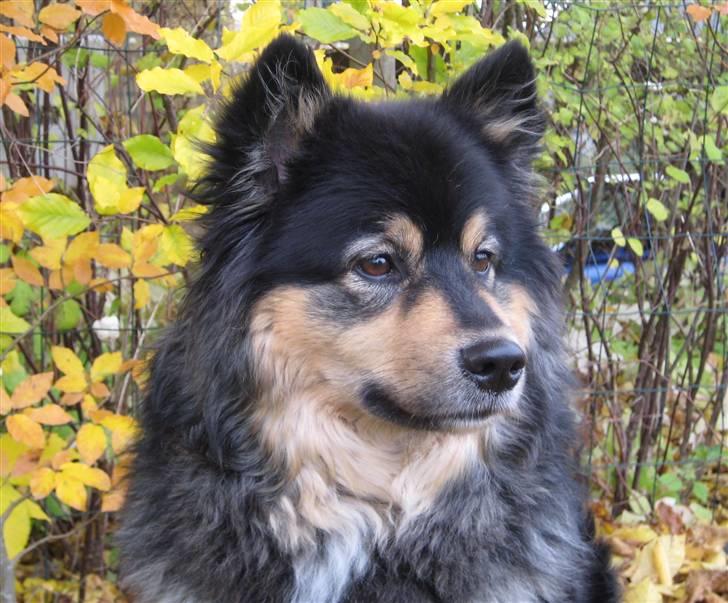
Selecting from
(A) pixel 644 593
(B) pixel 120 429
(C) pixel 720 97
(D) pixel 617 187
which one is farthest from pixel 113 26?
(A) pixel 644 593

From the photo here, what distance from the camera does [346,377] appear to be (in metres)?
2.32

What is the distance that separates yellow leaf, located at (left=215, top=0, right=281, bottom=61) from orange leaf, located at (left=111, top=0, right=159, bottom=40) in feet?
0.65

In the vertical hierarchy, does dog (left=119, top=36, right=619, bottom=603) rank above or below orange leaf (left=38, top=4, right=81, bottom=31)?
below

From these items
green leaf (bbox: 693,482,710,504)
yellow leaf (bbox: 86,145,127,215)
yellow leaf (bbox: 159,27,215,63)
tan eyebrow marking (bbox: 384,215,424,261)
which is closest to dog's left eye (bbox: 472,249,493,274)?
tan eyebrow marking (bbox: 384,215,424,261)

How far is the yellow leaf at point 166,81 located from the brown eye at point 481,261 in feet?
3.03

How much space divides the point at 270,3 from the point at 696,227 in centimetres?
280

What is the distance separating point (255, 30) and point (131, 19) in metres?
0.35

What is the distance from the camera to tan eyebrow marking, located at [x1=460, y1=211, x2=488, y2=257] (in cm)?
240

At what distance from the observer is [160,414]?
2.50 meters

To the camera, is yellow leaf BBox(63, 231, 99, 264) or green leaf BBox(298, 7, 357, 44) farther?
yellow leaf BBox(63, 231, 99, 264)

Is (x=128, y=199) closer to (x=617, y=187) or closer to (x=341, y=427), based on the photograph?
(x=341, y=427)

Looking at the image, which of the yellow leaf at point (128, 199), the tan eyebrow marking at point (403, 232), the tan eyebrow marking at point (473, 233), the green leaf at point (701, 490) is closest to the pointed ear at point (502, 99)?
the tan eyebrow marking at point (473, 233)

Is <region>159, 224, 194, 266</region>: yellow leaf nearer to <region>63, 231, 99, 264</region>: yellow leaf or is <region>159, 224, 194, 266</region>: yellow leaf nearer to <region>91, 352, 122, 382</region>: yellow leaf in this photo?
<region>63, 231, 99, 264</region>: yellow leaf

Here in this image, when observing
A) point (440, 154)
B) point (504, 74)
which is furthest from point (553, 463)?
point (504, 74)
